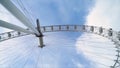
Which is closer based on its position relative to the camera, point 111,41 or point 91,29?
point 111,41

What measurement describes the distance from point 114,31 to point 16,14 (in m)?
18.1

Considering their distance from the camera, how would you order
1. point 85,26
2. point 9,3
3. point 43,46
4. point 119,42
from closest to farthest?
point 9,3
point 119,42
point 43,46
point 85,26

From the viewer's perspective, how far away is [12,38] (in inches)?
1325

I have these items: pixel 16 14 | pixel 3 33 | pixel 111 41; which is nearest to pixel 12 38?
pixel 3 33

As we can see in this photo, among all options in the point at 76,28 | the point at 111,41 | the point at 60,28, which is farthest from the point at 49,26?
the point at 111,41

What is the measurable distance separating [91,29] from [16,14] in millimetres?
21777

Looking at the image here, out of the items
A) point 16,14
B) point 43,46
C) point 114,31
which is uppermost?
point 16,14

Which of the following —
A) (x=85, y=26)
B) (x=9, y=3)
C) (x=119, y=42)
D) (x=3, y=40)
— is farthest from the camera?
(x=85, y=26)

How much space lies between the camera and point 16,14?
13.7 metres

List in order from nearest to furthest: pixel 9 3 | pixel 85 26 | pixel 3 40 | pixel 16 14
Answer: pixel 9 3 < pixel 16 14 < pixel 3 40 < pixel 85 26

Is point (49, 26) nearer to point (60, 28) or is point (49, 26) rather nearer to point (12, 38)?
point (60, 28)

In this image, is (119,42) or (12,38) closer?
(119,42)

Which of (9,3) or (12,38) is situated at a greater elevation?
(9,3)

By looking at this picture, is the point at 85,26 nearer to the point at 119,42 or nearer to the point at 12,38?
the point at 119,42
